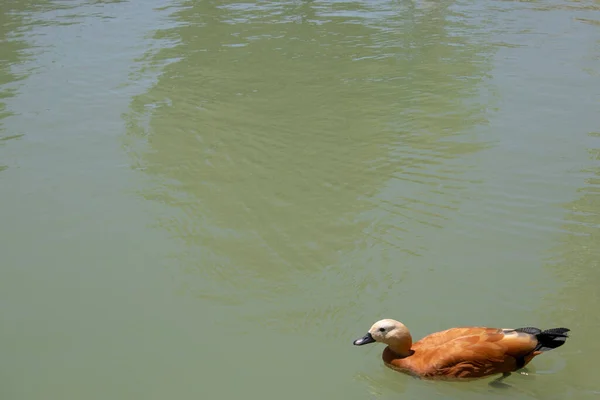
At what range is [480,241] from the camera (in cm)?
641

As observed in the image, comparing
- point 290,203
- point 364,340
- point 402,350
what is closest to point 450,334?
point 402,350

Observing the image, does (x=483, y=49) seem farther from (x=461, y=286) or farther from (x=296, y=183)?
(x=461, y=286)

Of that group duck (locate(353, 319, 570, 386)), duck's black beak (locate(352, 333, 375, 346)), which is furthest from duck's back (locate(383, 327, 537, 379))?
duck's black beak (locate(352, 333, 375, 346))

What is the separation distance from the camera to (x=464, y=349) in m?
4.80

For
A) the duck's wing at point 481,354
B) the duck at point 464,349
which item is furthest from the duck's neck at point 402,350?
the duck's wing at point 481,354

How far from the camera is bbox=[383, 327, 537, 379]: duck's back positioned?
4766mm

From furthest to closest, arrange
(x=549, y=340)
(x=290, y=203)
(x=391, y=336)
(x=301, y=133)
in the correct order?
(x=301, y=133) < (x=290, y=203) < (x=391, y=336) < (x=549, y=340)

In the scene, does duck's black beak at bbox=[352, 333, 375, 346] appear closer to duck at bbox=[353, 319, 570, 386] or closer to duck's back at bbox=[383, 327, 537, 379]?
duck at bbox=[353, 319, 570, 386]

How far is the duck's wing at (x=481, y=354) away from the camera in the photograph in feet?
15.6

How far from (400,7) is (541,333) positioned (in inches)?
370

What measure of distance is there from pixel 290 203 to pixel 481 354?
283 centimetres

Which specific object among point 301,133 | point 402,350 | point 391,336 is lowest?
point 402,350

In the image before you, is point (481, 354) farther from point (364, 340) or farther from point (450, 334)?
point (364, 340)

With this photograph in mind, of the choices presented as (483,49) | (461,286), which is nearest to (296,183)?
(461,286)
